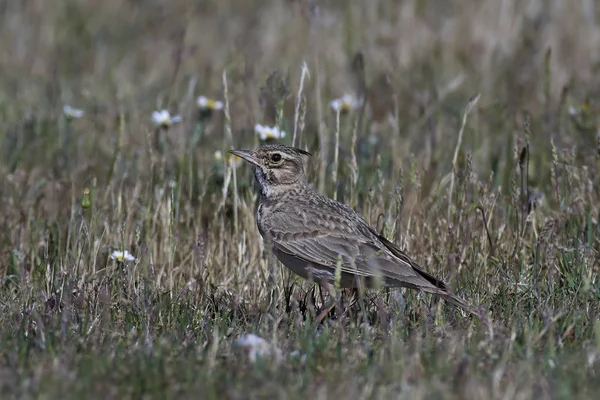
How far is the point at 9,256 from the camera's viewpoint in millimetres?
7535

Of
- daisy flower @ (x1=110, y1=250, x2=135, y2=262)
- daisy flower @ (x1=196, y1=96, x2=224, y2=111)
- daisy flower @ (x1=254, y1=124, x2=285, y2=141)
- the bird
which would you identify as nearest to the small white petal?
daisy flower @ (x1=254, y1=124, x2=285, y2=141)

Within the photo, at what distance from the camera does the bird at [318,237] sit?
20.1 feet

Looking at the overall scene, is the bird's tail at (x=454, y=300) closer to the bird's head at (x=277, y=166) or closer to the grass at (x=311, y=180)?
the grass at (x=311, y=180)

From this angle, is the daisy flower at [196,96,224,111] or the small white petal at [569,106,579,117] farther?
the small white petal at [569,106,579,117]

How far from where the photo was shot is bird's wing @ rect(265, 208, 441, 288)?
6.11 metres

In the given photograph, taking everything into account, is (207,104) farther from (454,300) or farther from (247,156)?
(454,300)

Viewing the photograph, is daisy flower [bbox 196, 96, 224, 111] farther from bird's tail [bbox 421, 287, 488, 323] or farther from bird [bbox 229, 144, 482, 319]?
bird's tail [bbox 421, 287, 488, 323]

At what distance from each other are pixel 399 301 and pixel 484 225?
1575mm

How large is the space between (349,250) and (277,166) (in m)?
1.02

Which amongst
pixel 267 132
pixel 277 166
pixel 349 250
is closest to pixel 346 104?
pixel 267 132

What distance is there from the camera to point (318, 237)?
661 centimetres

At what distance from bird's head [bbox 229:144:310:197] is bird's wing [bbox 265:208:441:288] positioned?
0.41 meters

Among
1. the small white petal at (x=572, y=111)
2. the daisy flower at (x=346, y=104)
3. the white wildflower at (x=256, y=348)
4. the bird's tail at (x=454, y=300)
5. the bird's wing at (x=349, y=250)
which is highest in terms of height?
the small white petal at (x=572, y=111)

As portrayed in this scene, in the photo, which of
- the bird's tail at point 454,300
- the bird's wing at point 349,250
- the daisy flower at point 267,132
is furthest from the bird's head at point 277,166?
the bird's tail at point 454,300
